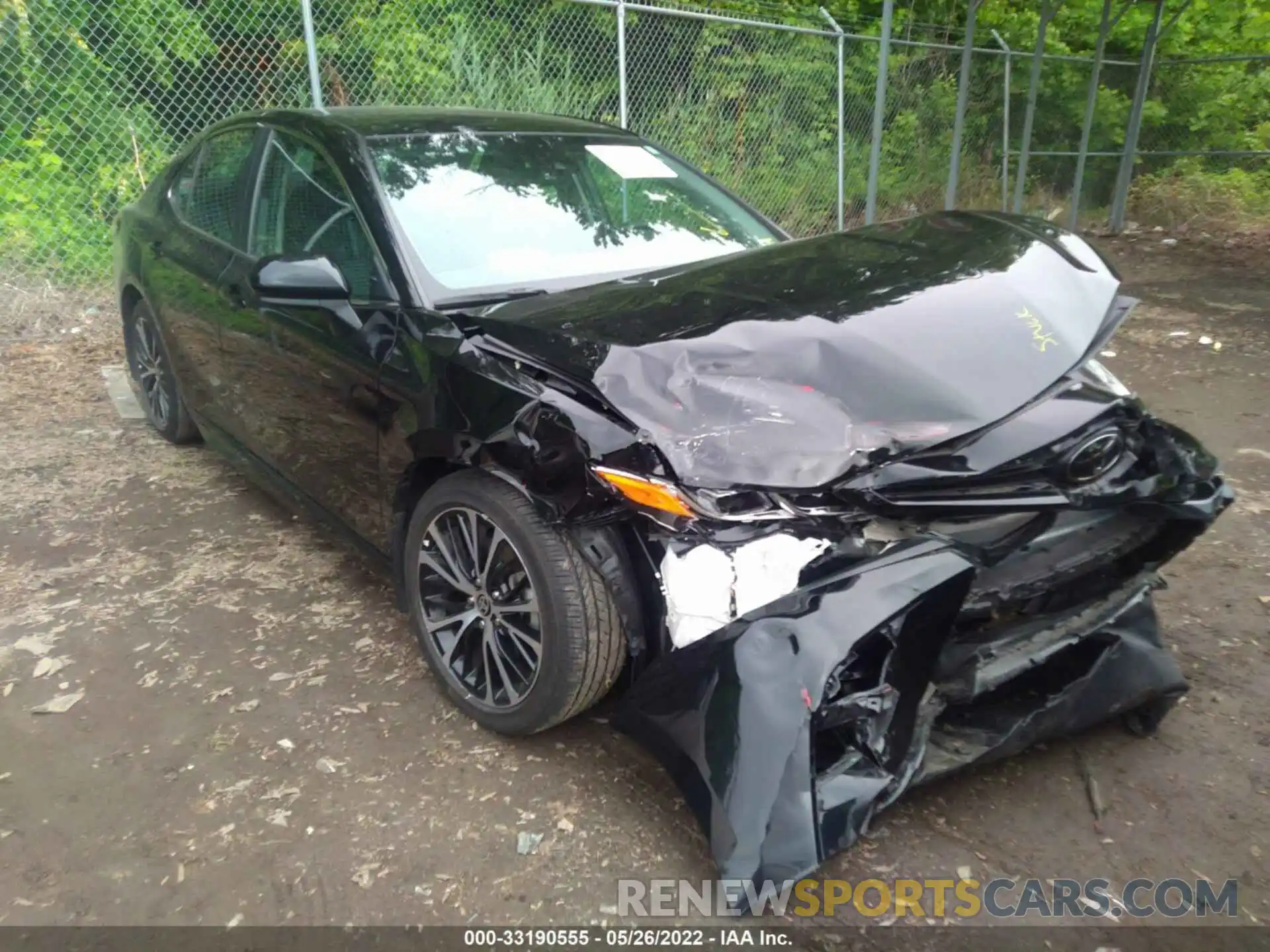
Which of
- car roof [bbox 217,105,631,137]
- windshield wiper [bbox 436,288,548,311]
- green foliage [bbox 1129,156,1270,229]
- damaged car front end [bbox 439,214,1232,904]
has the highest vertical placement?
car roof [bbox 217,105,631,137]

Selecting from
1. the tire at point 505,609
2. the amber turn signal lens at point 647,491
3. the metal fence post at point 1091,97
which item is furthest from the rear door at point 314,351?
the metal fence post at point 1091,97

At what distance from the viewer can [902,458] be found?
2139 mm

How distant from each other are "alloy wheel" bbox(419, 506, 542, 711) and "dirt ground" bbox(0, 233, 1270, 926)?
0.20 metres

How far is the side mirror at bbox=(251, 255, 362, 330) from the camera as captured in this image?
9.41 feet

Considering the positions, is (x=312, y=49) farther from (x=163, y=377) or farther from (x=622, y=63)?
(x=163, y=377)

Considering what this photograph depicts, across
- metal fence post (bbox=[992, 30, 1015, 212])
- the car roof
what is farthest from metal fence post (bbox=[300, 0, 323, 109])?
metal fence post (bbox=[992, 30, 1015, 212])

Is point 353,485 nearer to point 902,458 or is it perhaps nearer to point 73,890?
point 73,890

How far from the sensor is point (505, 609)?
2559 millimetres

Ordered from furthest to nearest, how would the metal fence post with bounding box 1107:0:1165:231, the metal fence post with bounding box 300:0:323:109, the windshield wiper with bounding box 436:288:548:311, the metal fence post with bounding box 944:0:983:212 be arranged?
the metal fence post with bounding box 1107:0:1165:231, the metal fence post with bounding box 944:0:983:212, the metal fence post with bounding box 300:0:323:109, the windshield wiper with bounding box 436:288:548:311

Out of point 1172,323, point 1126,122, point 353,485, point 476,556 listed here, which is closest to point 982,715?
point 476,556

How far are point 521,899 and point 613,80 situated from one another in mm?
7649

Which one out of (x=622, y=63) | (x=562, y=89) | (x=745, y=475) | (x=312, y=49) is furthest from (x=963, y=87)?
(x=745, y=475)

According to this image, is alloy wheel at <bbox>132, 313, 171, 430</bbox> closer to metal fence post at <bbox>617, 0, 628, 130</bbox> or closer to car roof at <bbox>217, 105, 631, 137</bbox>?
car roof at <bbox>217, 105, 631, 137</bbox>

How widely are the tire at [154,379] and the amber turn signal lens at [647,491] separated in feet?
10.4
